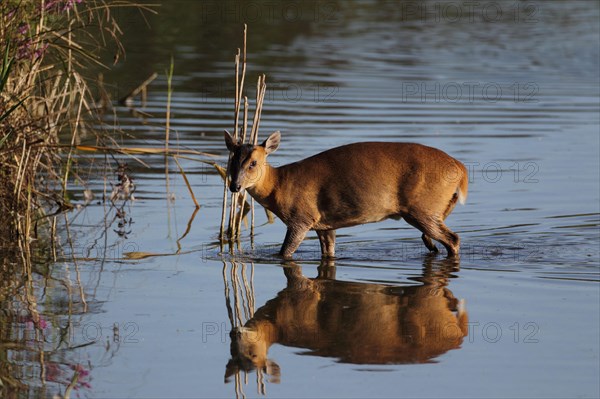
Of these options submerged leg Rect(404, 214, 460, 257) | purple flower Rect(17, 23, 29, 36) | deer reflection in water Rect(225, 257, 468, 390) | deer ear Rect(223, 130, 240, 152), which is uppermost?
purple flower Rect(17, 23, 29, 36)

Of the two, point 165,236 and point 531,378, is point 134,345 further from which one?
point 165,236

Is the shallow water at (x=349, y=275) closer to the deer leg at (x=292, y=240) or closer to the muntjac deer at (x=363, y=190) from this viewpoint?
the deer leg at (x=292, y=240)

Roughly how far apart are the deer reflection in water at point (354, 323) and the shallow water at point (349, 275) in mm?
25

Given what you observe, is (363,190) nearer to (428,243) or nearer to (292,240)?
(292,240)

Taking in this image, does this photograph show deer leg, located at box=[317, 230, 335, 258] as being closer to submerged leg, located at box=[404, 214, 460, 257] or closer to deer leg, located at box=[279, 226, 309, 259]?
deer leg, located at box=[279, 226, 309, 259]

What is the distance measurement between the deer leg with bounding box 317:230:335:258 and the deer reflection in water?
812 mm

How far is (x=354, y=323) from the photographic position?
26.7 ft

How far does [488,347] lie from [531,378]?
67 centimetres

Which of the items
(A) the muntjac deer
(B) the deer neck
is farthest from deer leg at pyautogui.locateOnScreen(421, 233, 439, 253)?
(B) the deer neck

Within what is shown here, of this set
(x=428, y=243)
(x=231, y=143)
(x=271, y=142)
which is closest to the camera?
(x=231, y=143)

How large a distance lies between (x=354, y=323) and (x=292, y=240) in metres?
2.34

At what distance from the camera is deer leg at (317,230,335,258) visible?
10562mm

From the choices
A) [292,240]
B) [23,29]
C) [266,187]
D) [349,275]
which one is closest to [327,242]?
[292,240]

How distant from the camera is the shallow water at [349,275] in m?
7.04
